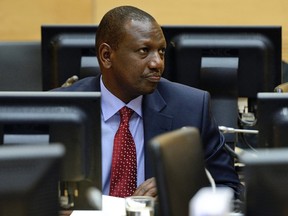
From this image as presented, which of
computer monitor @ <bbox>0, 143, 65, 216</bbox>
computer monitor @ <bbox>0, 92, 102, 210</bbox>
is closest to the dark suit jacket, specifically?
computer monitor @ <bbox>0, 92, 102, 210</bbox>

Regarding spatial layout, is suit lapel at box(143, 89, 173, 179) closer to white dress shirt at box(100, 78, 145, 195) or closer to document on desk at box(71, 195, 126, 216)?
white dress shirt at box(100, 78, 145, 195)

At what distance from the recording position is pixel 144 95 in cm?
273

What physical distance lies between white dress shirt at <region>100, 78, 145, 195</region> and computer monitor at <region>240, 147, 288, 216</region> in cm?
114

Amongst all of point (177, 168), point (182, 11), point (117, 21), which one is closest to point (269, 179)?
point (177, 168)

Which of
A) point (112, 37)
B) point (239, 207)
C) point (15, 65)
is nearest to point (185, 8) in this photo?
point (15, 65)

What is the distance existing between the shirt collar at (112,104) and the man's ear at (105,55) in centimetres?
13

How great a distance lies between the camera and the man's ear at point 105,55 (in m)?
2.82

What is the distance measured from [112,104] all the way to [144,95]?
5.3 inches

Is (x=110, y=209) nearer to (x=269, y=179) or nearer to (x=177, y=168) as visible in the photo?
(x=177, y=168)

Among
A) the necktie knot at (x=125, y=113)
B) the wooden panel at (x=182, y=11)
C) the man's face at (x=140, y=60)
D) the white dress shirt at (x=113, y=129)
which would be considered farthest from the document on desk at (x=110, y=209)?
the wooden panel at (x=182, y=11)

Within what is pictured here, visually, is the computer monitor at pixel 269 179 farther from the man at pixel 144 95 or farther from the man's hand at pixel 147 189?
the man at pixel 144 95

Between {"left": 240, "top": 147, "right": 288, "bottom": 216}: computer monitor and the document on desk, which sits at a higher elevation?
Answer: {"left": 240, "top": 147, "right": 288, "bottom": 216}: computer monitor

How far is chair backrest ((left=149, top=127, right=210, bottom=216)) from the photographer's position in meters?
1.68

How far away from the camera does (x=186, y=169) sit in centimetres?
184
